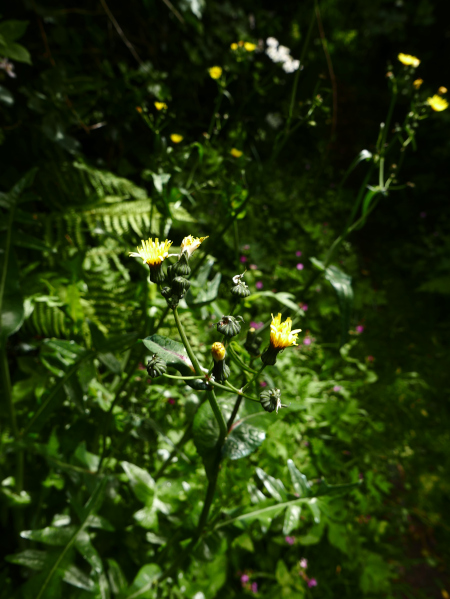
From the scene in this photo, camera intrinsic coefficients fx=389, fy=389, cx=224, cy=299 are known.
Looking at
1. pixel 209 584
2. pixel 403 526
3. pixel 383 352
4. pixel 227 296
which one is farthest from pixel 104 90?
pixel 403 526

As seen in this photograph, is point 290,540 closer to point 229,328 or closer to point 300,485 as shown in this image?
point 300,485

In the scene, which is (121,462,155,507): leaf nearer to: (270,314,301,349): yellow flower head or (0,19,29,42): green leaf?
(270,314,301,349): yellow flower head

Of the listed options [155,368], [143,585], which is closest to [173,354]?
[155,368]

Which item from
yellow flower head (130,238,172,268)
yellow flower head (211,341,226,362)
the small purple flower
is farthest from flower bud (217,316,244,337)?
the small purple flower

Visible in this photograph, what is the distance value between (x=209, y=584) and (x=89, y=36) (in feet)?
8.64

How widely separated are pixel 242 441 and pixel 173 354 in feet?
0.81

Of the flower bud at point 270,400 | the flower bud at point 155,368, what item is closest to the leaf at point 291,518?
the flower bud at point 270,400

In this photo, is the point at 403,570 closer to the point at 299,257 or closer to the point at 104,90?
the point at 299,257

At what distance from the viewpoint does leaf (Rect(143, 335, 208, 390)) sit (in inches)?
23.6

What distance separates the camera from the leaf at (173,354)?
23.6 inches

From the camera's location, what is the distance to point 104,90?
2.10 metres

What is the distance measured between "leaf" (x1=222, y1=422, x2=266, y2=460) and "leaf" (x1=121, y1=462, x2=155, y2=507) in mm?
385

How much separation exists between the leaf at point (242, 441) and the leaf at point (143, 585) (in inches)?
20.4

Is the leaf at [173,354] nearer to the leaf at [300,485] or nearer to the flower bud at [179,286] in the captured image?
the flower bud at [179,286]
